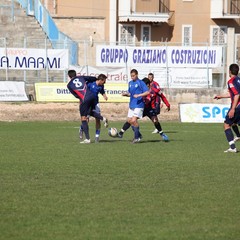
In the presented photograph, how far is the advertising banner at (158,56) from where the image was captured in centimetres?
4491

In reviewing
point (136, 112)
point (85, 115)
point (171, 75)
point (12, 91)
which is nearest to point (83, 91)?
point (85, 115)

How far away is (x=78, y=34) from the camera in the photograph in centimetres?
5662

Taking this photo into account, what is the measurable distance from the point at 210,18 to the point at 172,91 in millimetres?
18092

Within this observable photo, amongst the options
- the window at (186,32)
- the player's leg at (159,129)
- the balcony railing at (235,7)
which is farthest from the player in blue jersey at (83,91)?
the balcony railing at (235,7)

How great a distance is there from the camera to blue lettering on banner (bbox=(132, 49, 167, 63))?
44.9m

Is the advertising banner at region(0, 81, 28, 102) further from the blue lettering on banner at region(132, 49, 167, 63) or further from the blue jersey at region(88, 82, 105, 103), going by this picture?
the blue jersey at region(88, 82, 105, 103)

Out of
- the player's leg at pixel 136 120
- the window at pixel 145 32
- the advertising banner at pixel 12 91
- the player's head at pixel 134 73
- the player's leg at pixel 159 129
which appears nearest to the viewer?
the player's head at pixel 134 73

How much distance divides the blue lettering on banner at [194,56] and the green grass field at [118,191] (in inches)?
889

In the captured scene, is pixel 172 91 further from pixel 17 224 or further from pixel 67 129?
pixel 17 224

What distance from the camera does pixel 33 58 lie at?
140 ft

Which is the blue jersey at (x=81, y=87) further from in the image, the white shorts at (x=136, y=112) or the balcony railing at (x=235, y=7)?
the balcony railing at (x=235, y=7)

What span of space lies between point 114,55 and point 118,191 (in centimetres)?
3193

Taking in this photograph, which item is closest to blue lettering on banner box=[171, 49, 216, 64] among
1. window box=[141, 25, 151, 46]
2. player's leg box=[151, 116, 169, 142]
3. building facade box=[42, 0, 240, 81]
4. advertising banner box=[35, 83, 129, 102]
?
advertising banner box=[35, 83, 129, 102]

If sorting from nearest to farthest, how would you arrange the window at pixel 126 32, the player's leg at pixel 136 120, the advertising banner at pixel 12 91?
the player's leg at pixel 136 120 → the advertising banner at pixel 12 91 → the window at pixel 126 32
